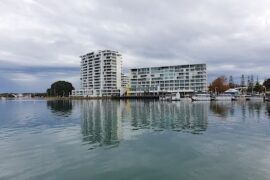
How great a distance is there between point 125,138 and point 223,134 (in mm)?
12607

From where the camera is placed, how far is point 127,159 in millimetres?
21469

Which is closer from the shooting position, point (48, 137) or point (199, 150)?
point (199, 150)

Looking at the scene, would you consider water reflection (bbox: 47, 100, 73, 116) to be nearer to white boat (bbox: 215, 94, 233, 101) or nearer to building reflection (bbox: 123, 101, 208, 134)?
building reflection (bbox: 123, 101, 208, 134)

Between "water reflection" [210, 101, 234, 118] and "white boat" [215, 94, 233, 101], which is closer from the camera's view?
"water reflection" [210, 101, 234, 118]

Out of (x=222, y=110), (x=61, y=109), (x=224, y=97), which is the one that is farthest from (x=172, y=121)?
(x=224, y=97)

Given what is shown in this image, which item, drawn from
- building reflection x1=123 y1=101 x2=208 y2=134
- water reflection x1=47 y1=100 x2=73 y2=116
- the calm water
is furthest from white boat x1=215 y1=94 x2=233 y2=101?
the calm water

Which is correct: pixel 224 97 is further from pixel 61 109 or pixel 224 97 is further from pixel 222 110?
pixel 61 109

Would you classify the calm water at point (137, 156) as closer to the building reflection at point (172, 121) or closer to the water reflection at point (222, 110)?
the building reflection at point (172, 121)

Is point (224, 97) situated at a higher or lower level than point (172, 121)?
higher

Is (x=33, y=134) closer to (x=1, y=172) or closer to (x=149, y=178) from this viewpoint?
(x=1, y=172)

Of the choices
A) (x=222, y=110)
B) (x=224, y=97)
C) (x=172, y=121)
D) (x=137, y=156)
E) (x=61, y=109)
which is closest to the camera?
(x=137, y=156)

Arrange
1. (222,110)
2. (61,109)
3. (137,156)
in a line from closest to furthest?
(137,156) → (222,110) → (61,109)

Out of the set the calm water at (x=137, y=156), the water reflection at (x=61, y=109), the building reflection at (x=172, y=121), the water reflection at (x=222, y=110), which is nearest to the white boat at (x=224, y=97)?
the water reflection at (x=222, y=110)

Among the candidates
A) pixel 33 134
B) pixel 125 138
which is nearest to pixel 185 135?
pixel 125 138
